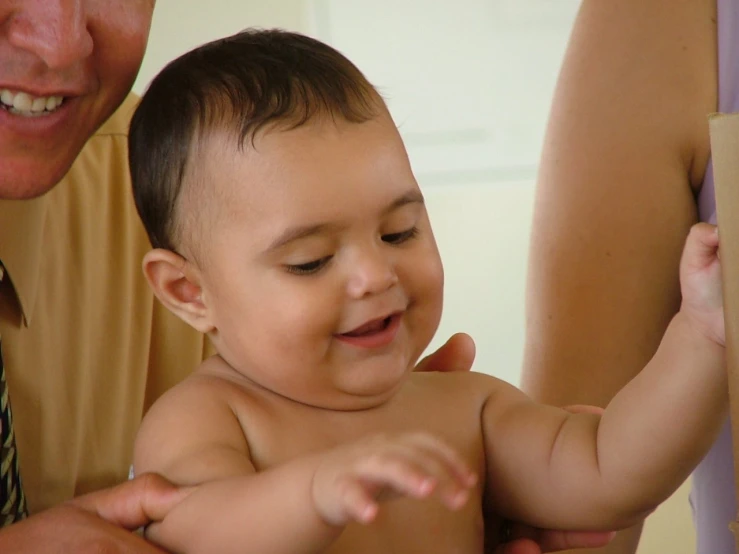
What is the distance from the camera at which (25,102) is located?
1.04m

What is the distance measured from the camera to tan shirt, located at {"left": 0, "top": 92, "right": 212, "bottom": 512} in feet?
3.76

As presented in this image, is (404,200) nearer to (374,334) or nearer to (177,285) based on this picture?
(374,334)

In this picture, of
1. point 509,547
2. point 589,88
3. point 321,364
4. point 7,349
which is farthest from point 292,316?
point 589,88

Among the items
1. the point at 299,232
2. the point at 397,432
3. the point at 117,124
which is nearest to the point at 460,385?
the point at 397,432

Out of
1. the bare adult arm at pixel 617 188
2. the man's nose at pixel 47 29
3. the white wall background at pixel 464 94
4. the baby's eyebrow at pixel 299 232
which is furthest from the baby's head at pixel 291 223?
the white wall background at pixel 464 94

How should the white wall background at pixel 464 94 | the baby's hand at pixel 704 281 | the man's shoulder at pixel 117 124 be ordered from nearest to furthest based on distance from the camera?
1. the baby's hand at pixel 704 281
2. the man's shoulder at pixel 117 124
3. the white wall background at pixel 464 94

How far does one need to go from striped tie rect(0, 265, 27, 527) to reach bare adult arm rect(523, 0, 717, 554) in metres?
0.66

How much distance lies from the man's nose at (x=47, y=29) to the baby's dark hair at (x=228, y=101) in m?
0.10

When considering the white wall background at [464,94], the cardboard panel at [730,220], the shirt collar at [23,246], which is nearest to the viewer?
the cardboard panel at [730,220]

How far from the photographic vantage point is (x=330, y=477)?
65 centimetres

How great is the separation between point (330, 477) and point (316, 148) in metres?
0.32

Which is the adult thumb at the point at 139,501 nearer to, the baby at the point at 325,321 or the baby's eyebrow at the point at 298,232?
the baby at the point at 325,321

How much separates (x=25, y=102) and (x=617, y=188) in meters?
0.70

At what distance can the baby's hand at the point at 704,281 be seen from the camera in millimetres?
749
